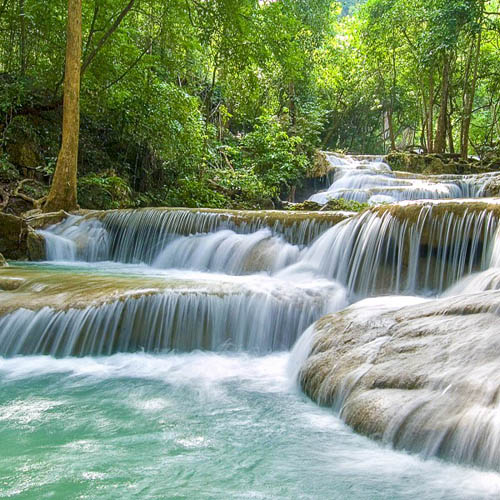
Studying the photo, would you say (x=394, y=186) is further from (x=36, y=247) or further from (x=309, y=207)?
(x=36, y=247)

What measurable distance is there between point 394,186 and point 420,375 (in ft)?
40.8

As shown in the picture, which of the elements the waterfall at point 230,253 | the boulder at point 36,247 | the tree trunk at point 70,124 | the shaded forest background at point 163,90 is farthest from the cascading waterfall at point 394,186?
the boulder at point 36,247

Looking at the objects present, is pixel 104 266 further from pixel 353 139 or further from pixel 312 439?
pixel 353 139

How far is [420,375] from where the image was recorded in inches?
111

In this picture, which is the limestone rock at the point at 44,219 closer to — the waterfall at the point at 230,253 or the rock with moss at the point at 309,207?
the waterfall at the point at 230,253

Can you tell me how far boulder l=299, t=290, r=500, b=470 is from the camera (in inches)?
93.4

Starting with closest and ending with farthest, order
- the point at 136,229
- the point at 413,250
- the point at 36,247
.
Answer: the point at 413,250
the point at 36,247
the point at 136,229

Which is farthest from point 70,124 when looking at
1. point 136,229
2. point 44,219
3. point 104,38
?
point 136,229

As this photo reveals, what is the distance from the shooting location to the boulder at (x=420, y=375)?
237cm

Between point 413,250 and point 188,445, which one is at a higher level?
point 413,250

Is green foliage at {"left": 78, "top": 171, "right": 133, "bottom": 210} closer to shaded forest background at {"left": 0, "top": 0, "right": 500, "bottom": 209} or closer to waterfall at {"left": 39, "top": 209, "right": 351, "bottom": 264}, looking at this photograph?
shaded forest background at {"left": 0, "top": 0, "right": 500, "bottom": 209}

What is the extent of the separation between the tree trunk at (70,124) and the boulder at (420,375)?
26.5ft

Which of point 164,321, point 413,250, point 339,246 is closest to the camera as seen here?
point 164,321

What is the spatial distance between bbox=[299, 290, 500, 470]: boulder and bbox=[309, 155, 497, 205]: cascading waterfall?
8746 millimetres
